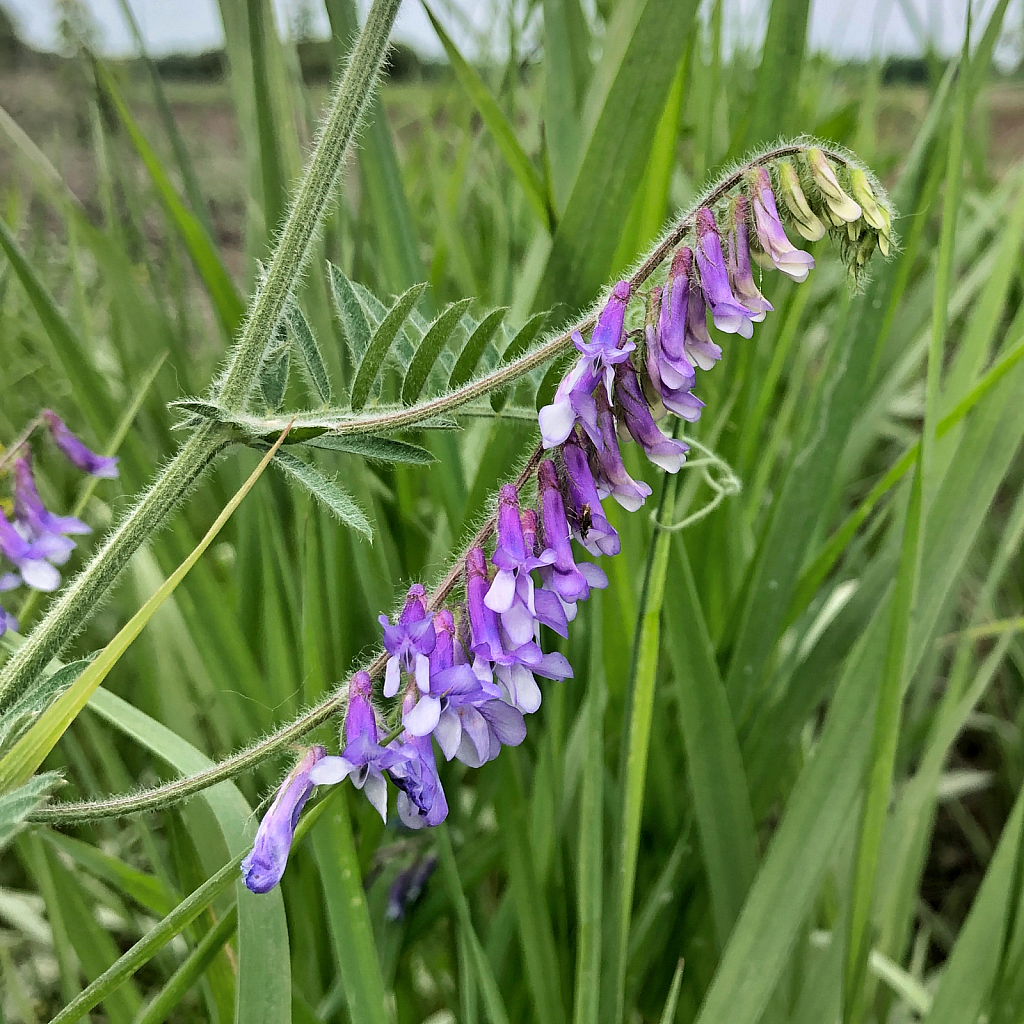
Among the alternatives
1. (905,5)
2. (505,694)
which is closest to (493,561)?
(505,694)

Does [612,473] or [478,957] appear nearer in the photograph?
[612,473]

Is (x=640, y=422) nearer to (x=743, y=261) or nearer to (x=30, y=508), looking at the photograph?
(x=743, y=261)

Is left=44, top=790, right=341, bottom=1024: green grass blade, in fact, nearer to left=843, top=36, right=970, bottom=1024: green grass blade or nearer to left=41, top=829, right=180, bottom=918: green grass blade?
left=41, top=829, right=180, bottom=918: green grass blade

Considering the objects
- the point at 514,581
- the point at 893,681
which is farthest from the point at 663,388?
the point at 893,681

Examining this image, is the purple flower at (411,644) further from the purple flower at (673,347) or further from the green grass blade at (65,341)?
the green grass blade at (65,341)

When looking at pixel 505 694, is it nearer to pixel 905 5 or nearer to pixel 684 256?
pixel 684 256

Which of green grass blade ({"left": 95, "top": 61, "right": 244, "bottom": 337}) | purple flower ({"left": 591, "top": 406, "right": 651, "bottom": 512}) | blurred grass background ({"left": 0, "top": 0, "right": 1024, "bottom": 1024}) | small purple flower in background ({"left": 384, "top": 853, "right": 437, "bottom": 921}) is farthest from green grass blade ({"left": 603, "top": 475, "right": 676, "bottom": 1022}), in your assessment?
green grass blade ({"left": 95, "top": 61, "right": 244, "bottom": 337})

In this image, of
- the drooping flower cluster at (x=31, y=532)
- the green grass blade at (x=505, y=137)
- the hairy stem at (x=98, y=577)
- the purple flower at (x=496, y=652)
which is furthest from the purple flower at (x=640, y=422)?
the drooping flower cluster at (x=31, y=532)
